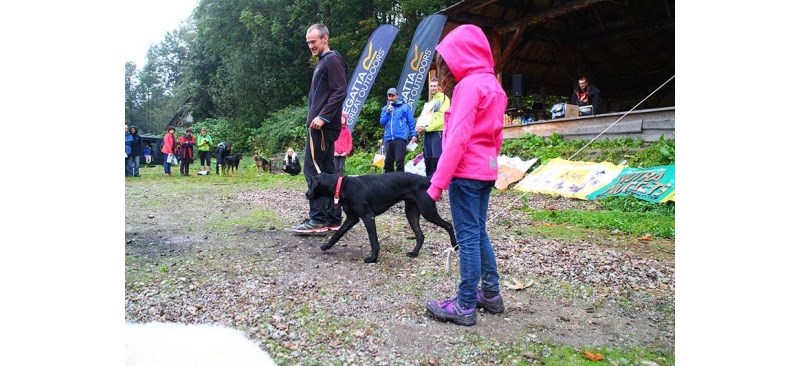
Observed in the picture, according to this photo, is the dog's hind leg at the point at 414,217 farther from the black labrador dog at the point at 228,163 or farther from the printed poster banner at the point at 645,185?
the black labrador dog at the point at 228,163

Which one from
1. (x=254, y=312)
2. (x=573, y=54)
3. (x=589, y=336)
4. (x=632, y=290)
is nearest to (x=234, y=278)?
(x=254, y=312)

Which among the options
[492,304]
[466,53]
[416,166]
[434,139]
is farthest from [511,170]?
[466,53]

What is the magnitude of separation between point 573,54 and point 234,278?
1677 centimetres

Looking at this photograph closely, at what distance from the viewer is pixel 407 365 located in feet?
7.52

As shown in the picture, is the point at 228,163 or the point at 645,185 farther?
the point at 228,163

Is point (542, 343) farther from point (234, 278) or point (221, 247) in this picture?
point (221, 247)

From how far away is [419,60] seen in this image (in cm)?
1249

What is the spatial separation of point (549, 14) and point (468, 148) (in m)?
11.8

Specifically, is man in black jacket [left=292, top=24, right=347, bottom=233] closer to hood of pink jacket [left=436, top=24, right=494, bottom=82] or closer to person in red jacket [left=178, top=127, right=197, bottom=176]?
hood of pink jacket [left=436, top=24, right=494, bottom=82]

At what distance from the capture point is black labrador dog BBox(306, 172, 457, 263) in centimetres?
416

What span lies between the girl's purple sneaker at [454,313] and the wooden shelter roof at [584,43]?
11.4 metres

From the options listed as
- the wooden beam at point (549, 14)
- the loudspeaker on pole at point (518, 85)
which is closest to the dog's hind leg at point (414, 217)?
the wooden beam at point (549, 14)

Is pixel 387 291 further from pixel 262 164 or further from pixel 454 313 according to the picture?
pixel 262 164

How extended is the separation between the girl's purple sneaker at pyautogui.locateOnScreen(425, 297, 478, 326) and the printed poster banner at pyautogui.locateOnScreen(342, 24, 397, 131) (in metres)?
10.1
